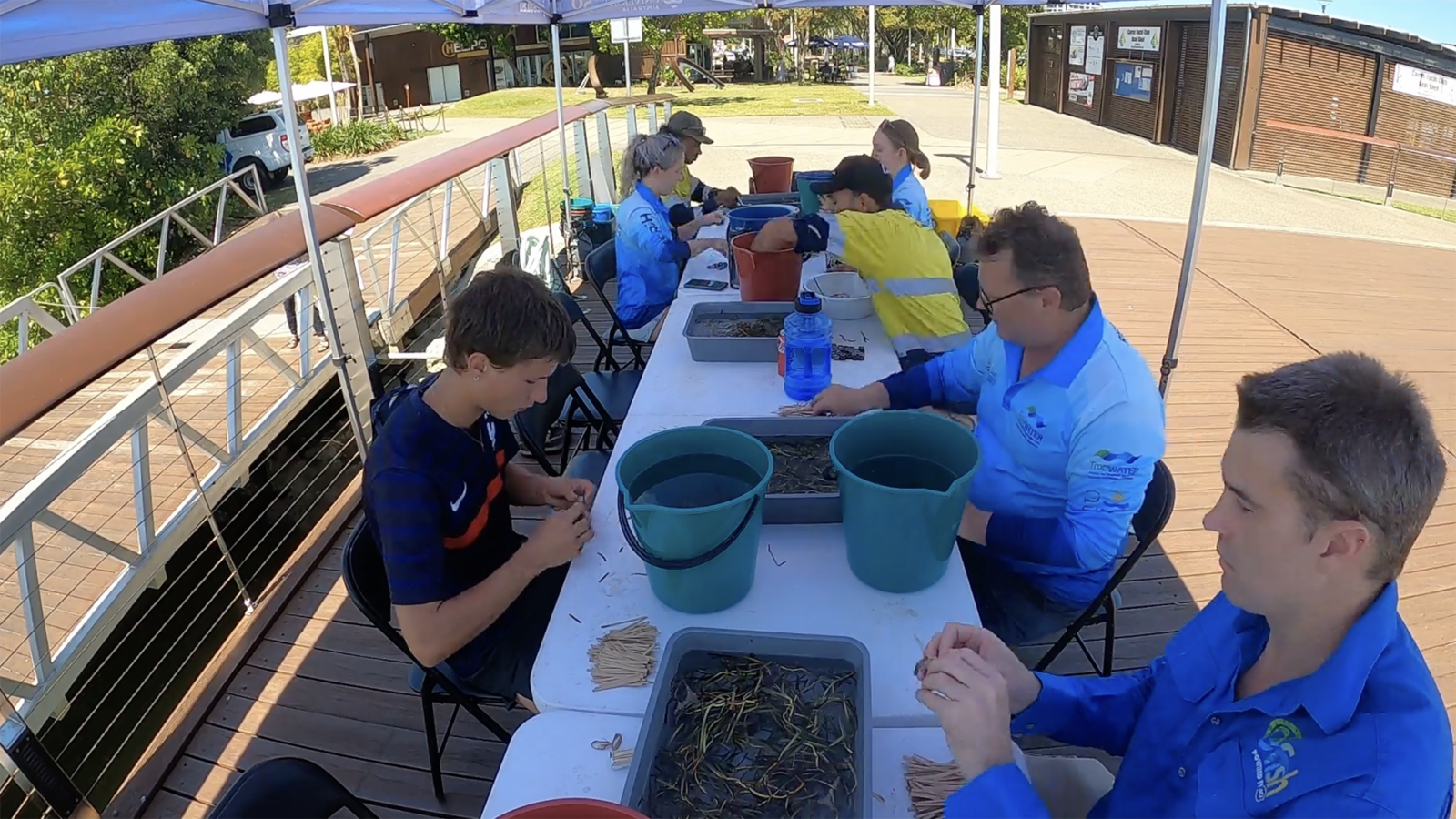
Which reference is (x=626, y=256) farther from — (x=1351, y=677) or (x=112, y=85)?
(x=112, y=85)

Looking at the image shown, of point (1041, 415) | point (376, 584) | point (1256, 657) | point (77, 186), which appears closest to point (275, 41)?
point (376, 584)

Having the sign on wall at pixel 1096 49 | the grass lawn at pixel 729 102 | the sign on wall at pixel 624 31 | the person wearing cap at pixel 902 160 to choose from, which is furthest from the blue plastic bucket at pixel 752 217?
the sign on wall at pixel 1096 49

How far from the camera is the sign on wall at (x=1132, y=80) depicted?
1582 centimetres

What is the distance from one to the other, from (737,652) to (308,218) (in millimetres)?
2252

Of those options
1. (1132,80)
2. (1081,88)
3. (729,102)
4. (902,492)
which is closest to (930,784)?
(902,492)

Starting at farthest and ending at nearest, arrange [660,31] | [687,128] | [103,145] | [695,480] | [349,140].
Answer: [660,31], [349,140], [103,145], [687,128], [695,480]

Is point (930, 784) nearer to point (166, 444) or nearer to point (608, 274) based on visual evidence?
point (608, 274)

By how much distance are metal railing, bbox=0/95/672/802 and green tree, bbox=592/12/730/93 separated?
19.7 metres

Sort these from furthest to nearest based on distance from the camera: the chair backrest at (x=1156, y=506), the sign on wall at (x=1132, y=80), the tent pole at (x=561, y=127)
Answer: the sign on wall at (x=1132, y=80), the tent pole at (x=561, y=127), the chair backrest at (x=1156, y=506)

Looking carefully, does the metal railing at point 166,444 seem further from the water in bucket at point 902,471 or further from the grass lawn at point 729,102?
the grass lawn at point 729,102

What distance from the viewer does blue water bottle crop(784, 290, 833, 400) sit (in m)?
2.25

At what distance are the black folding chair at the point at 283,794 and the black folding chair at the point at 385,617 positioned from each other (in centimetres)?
35

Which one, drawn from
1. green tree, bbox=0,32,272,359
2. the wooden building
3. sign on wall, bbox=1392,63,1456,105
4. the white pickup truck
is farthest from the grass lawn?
sign on wall, bbox=1392,63,1456,105

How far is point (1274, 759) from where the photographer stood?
3.22 ft
